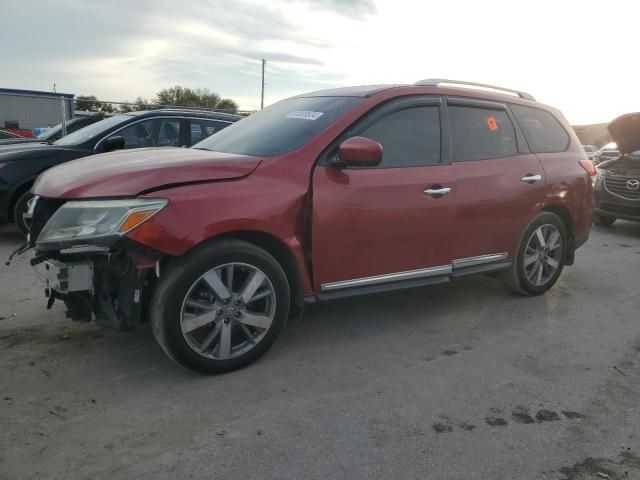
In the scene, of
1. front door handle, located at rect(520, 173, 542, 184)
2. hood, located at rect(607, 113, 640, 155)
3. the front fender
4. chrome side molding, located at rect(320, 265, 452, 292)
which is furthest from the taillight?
hood, located at rect(607, 113, 640, 155)

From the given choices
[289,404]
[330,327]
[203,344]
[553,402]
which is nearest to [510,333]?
[553,402]

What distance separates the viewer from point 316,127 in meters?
3.66

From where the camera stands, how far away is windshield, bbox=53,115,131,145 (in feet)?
23.6

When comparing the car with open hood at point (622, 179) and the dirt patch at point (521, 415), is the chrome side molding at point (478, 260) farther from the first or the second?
the car with open hood at point (622, 179)

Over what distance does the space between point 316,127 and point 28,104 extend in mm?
20076

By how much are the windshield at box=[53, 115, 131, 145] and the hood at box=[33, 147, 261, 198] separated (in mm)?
3909

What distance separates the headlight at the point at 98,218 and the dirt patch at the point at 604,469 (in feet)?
7.86

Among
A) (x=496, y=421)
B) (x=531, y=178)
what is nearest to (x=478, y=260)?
(x=531, y=178)

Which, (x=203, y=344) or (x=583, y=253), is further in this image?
(x=583, y=253)

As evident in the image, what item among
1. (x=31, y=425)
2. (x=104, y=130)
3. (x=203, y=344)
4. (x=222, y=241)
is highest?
(x=104, y=130)

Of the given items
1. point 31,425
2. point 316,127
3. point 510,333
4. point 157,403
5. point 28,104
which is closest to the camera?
point 31,425

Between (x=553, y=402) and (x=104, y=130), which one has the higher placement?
(x=104, y=130)

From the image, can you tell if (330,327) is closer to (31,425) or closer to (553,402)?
(553,402)

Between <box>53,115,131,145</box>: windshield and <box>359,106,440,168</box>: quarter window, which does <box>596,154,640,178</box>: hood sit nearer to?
<box>359,106,440,168</box>: quarter window
